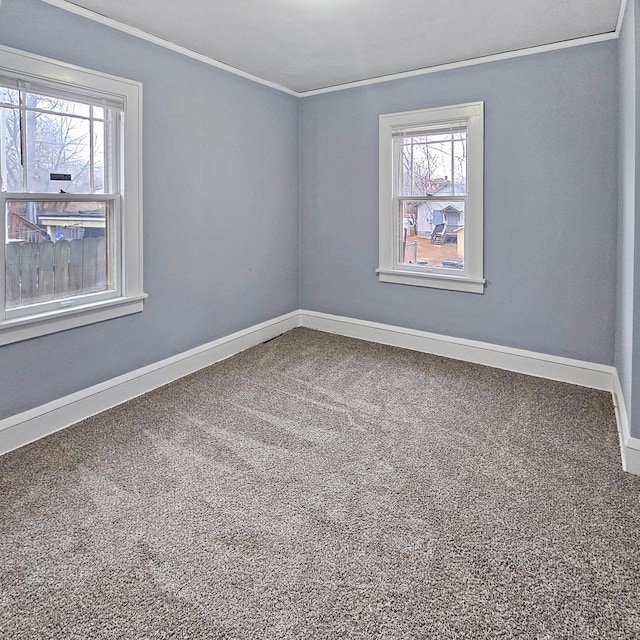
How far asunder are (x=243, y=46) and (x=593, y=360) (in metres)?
3.44

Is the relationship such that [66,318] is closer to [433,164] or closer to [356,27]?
[356,27]

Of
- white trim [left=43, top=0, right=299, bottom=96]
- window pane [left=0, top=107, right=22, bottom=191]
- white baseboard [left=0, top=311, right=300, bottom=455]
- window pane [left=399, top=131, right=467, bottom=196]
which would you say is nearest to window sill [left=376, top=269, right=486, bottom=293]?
window pane [left=399, top=131, right=467, bottom=196]

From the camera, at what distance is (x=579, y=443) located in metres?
2.66

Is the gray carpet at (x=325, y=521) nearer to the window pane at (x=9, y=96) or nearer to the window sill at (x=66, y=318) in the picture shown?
the window sill at (x=66, y=318)

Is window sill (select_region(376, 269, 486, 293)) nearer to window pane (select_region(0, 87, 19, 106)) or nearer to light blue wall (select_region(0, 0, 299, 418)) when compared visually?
light blue wall (select_region(0, 0, 299, 418))

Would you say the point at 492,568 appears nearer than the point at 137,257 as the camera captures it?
Yes

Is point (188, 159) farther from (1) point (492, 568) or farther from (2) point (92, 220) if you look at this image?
(1) point (492, 568)

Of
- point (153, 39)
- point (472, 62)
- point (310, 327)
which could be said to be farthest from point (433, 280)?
point (153, 39)

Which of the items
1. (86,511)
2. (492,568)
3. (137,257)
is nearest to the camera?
(492,568)

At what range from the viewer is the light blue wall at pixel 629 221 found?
2.37 metres

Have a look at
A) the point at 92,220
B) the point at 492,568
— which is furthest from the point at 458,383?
the point at 92,220

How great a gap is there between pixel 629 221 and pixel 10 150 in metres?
3.35

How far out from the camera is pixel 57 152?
2760 millimetres

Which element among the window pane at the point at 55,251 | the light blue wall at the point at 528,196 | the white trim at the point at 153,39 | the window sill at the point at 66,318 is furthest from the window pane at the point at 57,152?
the light blue wall at the point at 528,196
